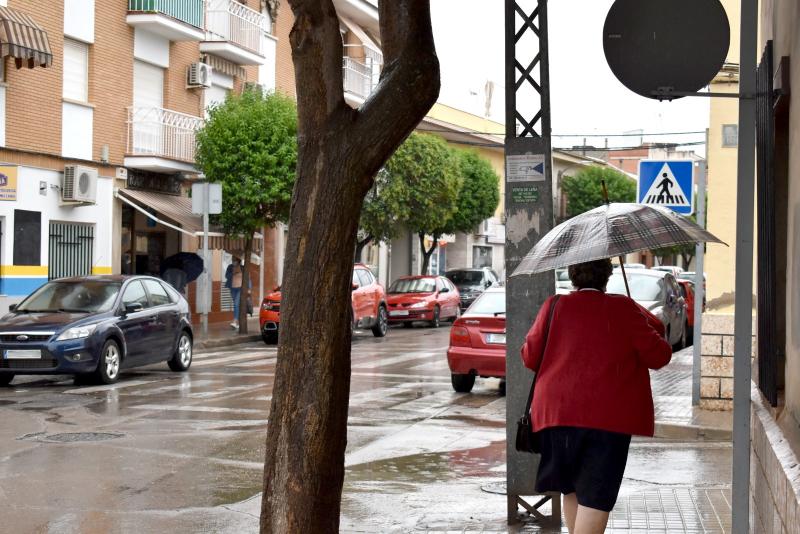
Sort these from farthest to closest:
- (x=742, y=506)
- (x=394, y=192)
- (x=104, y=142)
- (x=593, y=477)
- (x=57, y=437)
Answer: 1. (x=394, y=192)
2. (x=104, y=142)
3. (x=57, y=437)
4. (x=593, y=477)
5. (x=742, y=506)

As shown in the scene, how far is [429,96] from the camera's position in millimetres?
5859

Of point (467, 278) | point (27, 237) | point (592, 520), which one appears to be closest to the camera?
point (592, 520)

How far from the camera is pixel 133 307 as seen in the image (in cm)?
1723

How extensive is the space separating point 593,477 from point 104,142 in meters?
23.2

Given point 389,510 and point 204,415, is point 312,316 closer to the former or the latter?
point 389,510

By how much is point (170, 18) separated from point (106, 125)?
3300 mm

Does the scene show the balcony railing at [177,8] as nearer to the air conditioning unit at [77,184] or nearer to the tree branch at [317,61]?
the air conditioning unit at [77,184]

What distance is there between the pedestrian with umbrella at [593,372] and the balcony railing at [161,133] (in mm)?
23451

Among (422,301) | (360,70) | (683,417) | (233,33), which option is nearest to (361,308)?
(422,301)

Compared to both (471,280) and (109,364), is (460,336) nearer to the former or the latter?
(109,364)

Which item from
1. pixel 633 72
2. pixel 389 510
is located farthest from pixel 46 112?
pixel 633 72

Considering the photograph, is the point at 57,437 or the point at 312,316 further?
the point at 57,437

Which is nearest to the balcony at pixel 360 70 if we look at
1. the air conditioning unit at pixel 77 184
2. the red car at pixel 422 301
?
the red car at pixel 422 301

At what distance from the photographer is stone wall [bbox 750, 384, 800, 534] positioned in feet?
12.6
